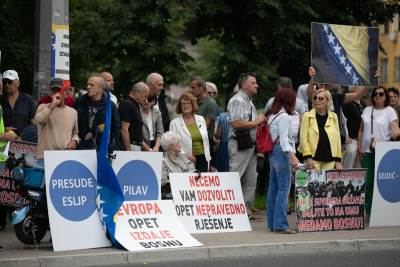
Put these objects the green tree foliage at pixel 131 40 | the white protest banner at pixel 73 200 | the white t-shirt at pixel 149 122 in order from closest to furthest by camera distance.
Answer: the white protest banner at pixel 73 200 → the white t-shirt at pixel 149 122 → the green tree foliage at pixel 131 40

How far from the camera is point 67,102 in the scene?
15516mm

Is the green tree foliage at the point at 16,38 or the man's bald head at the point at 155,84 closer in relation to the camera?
the man's bald head at the point at 155,84

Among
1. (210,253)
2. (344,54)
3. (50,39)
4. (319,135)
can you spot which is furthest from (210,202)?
(344,54)

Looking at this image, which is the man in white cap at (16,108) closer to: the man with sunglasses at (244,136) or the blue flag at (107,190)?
the blue flag at (107,190)

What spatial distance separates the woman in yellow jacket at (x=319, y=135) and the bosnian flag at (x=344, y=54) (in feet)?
3.19

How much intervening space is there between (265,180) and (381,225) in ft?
13.5

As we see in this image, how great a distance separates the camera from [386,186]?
16.3 m

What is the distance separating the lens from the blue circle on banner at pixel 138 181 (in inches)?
549

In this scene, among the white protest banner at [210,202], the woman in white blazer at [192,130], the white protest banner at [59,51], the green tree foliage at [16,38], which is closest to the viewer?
the white protest banner at [210,202]

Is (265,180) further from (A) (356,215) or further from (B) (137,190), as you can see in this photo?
(B) (137,190)

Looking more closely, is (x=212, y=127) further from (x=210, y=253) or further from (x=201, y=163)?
(x=210, y=253)

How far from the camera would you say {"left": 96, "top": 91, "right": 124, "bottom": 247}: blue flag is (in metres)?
13.1

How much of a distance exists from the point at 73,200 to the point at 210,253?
172cm

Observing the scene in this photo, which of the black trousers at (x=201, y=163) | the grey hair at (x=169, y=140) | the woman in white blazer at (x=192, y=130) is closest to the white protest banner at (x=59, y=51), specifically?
the grey hair at (x=169, y=140)
